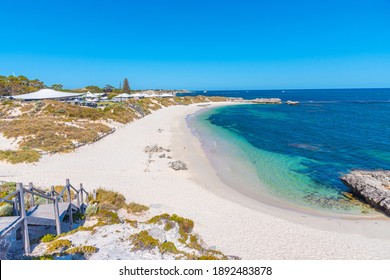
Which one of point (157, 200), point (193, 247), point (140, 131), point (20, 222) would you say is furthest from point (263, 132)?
point (20, 222)

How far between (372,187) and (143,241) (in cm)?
1424

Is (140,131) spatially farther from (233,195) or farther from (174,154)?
(233,195)

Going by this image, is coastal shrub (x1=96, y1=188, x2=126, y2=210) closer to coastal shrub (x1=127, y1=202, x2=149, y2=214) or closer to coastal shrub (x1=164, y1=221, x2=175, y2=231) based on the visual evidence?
coastal shrub (x1=127, y1=202, x2=149, y2=214)

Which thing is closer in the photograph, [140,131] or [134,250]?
[134,250]

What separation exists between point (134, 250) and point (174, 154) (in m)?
15.8

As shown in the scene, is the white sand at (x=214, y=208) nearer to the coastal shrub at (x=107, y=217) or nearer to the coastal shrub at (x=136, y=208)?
the coastal shrub at (x=136, y=208)

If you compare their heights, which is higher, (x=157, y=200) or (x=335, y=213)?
(x=157, y=200)

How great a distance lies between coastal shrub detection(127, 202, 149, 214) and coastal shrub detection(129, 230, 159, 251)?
12.9 feet

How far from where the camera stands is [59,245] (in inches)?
253

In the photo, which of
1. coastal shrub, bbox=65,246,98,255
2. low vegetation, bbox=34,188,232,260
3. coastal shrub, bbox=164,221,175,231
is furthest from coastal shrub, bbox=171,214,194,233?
coastal shrub, bbox=65,246,98,255

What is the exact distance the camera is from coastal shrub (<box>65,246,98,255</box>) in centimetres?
602

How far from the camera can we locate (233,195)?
14.2m
